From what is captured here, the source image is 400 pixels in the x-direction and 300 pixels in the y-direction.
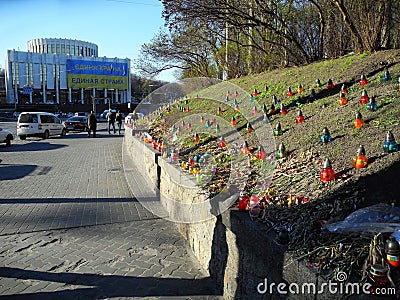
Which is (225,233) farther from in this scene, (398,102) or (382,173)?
(398,102)

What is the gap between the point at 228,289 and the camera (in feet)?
10.5

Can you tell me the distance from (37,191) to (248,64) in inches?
355

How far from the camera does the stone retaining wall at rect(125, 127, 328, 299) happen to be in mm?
2270

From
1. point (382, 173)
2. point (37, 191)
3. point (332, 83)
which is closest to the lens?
point (382, 173)

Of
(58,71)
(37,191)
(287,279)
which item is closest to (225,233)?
(287,279)

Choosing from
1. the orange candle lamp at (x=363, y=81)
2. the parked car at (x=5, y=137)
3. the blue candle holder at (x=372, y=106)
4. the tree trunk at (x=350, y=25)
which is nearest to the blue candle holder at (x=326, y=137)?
the blue candle holder at (x=372, y=106)

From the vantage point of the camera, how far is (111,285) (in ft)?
11.8

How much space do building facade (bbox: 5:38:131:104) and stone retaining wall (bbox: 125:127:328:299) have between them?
67030 millimetres

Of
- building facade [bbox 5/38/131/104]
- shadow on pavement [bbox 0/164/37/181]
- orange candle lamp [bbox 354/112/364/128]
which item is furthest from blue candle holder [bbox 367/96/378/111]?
building facade [bbox 5/38/131/104]

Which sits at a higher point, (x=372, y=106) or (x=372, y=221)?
(x=372, y=106)

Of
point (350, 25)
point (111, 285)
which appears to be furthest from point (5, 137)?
point (350, 25)

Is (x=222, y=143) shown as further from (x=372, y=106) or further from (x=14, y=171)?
(x=14, y=171)

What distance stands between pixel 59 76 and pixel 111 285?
76.9 meters

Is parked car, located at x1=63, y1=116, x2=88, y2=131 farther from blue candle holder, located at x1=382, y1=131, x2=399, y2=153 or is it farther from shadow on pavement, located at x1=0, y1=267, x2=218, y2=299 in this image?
blue candle holder, located at x1=382, y1=131, x2=399, y2=153
